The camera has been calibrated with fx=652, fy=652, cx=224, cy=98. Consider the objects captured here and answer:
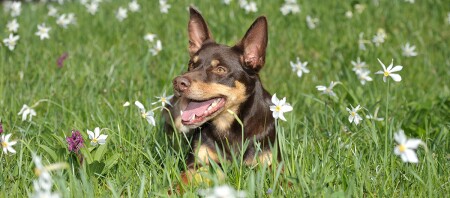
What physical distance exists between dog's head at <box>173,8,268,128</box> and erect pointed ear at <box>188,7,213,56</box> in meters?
0.07

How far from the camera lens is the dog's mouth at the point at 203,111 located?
166 inches

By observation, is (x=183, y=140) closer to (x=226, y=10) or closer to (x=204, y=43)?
(x=204, y=43)

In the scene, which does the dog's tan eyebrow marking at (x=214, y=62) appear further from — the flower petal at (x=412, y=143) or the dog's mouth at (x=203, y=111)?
the flower petal at (x=412, y=143)

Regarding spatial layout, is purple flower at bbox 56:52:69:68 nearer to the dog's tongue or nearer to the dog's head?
the dog's head

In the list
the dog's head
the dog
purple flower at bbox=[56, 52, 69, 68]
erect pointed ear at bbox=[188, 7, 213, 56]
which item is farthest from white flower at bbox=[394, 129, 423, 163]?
purple flower at bbox=[56, 52, 69, 68]

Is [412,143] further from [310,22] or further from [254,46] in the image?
[310,22]

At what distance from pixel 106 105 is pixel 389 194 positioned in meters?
2.89

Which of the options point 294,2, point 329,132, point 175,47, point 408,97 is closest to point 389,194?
point 329,132

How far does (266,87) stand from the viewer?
6.90m

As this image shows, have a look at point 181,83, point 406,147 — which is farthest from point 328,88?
point 406,147

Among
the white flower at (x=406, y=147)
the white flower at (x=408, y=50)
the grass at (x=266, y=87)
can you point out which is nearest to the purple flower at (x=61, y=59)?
the grass at (x=266, y=87)

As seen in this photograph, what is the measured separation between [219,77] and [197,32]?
2.25 feet

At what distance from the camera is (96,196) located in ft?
12.4

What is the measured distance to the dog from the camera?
4.22 m
